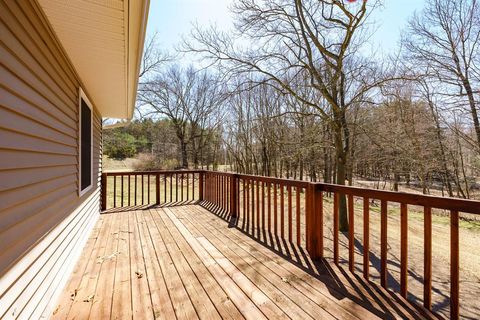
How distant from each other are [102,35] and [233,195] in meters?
3.40

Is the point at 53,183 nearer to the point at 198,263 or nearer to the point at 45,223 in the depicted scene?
the point at 45,223

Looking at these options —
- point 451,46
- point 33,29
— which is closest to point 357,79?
point 451,46

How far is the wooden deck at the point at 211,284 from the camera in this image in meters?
1.93

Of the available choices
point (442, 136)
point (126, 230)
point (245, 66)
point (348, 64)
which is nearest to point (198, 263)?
point (126, 230)

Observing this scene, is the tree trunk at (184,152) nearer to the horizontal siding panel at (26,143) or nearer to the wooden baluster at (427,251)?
the horizontal siding panel at (26,143)

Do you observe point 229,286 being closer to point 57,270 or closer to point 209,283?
point 209,283

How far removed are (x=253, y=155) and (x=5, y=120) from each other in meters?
14.6

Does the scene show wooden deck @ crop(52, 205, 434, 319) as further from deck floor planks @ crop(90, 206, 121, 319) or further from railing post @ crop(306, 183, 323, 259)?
railing post @ crop(306, 183, 323, 259)

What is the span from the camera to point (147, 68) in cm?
1515

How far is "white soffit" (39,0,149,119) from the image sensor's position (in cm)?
183

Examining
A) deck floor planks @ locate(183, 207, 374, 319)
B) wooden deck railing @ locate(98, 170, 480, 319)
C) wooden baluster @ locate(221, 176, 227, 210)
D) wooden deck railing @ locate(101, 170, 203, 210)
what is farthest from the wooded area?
deck floor planks @ locate(183, 207, 374, 319)

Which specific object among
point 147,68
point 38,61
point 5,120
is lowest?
point 5,120

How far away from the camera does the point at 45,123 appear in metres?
2.04

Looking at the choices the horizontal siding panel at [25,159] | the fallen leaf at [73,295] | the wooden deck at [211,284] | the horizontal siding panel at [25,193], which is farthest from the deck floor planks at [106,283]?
the horizontal siding panel at [25,159]
